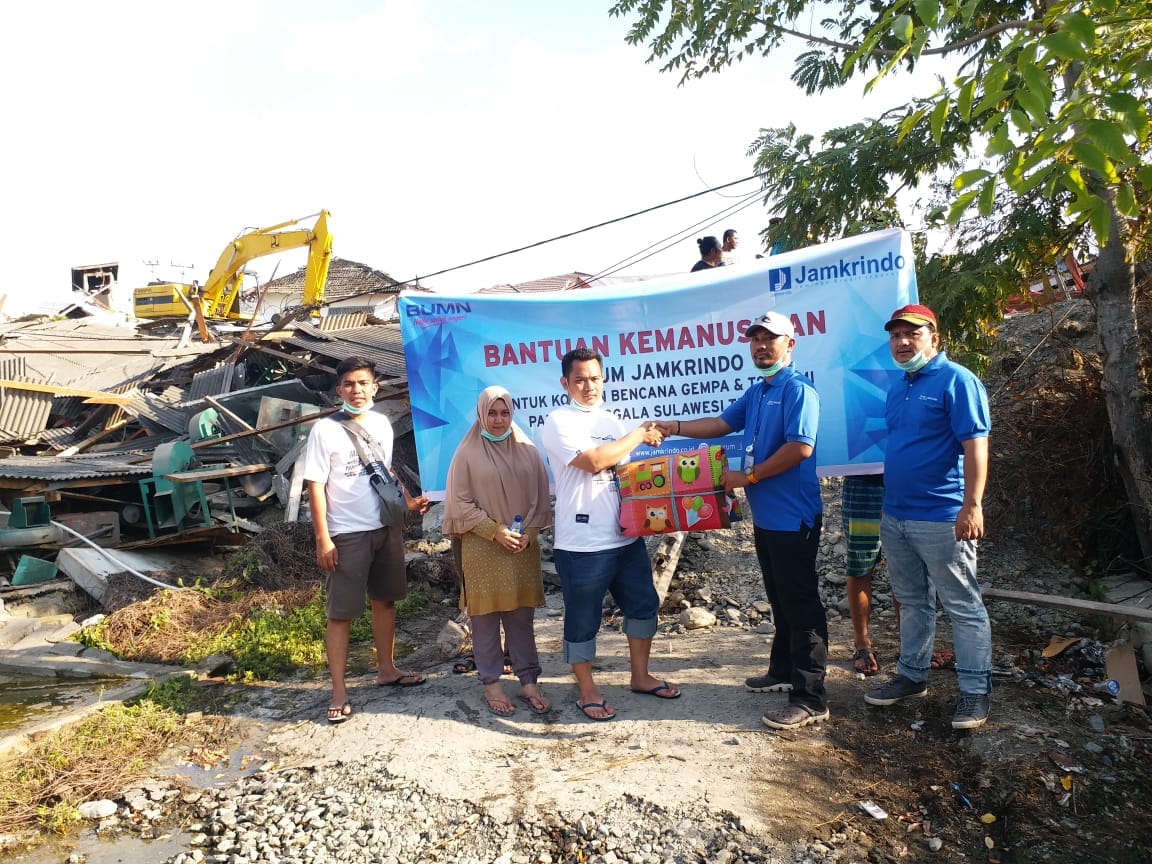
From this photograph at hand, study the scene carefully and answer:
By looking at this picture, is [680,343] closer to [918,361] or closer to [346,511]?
[918,361]

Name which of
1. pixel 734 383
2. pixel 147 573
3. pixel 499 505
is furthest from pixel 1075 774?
pixel 147 573

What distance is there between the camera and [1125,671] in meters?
4.00

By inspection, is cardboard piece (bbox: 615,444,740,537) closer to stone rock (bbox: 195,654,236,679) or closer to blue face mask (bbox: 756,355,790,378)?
blue face mask (bbox: 756,355,790,378)

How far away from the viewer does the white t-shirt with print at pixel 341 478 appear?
170 inches

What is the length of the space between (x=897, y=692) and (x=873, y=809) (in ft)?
3.09

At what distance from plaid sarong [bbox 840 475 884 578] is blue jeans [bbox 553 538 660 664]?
3.81ft

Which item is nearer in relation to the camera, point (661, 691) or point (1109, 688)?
point (1109, 688)

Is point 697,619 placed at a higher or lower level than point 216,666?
higher

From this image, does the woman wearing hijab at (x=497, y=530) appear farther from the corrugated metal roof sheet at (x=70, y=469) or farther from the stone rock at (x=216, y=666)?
the corrugated metal roof sheet at (x=70, y=469)

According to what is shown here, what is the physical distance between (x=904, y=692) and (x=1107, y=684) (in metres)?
1.02

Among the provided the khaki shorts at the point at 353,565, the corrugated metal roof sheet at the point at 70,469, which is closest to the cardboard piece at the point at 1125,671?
the khaki shorts at the point at 353,565

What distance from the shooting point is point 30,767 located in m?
4.07

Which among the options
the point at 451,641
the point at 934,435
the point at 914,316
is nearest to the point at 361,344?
the point at 451,641

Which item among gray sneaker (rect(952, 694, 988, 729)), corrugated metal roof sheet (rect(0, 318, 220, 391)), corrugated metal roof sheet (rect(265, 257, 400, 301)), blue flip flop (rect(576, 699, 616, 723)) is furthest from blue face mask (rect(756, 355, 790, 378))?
corrugated metal roof sheet (rect(265, 257, 400, 301))
